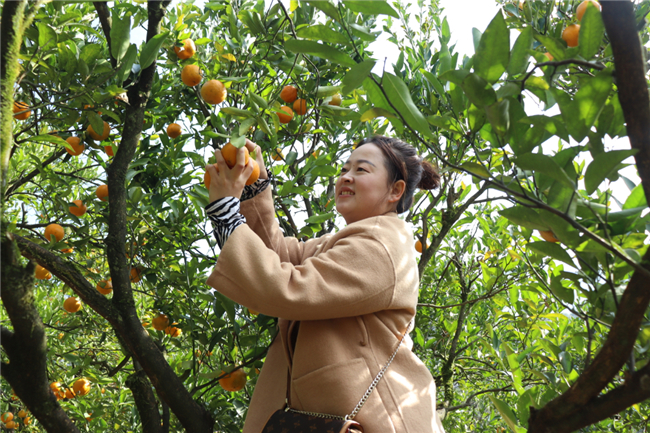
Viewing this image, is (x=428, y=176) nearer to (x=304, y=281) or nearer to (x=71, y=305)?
(x=304, y=281)

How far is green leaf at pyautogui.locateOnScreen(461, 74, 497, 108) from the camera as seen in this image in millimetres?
706

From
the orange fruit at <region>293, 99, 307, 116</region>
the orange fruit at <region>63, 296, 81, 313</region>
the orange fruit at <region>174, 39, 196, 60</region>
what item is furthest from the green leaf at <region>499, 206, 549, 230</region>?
the orange fruit at <region>63, 296, 81, 313</region>

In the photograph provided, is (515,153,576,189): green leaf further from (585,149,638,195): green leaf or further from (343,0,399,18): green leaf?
(343,0,399,18): green leaf

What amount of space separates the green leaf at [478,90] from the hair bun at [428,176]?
3.80 feet

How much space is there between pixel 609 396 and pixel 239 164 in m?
0.94

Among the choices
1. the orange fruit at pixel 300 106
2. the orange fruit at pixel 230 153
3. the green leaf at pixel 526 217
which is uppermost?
the orange fruit at pixel 300 106

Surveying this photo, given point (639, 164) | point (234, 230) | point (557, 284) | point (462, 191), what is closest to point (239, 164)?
point (234, 230)

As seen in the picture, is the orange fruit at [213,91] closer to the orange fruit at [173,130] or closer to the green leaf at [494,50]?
the orange fruit at [173,130]

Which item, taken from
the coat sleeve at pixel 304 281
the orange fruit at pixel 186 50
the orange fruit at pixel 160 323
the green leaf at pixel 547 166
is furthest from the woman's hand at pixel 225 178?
the orange fruit at pixel 160 323

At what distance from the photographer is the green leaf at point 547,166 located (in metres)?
0.65

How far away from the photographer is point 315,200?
8.64 ft

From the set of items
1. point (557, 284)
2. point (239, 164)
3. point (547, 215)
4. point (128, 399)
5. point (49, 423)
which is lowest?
point (128, 399)

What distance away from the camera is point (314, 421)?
45.7 inches

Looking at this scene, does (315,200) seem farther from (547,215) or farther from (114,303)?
(547,215)
